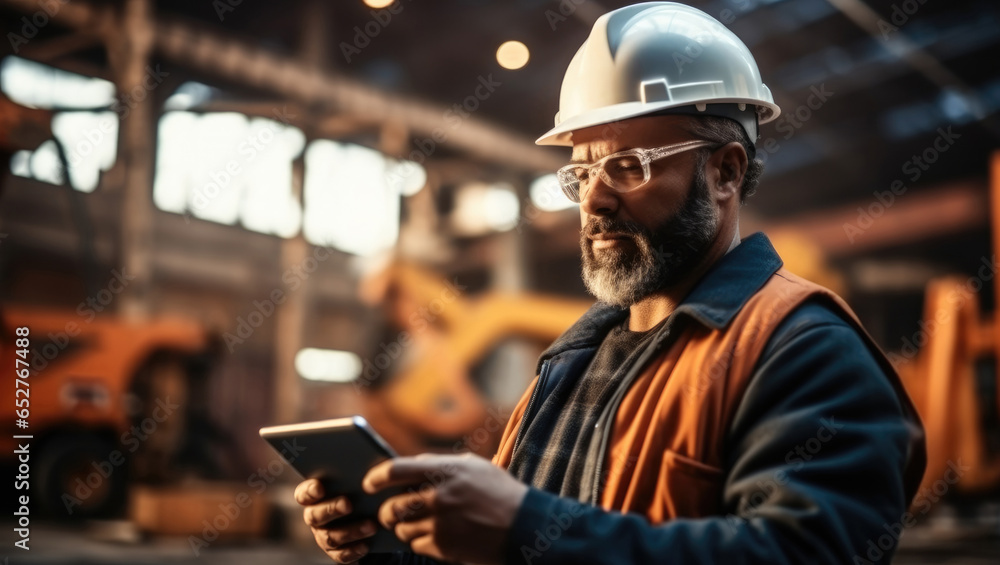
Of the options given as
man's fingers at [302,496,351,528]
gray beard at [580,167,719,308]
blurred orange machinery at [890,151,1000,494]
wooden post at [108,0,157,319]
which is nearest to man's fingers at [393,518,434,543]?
man's fingers at [302,496,351,528]

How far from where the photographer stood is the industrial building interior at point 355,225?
307 inches

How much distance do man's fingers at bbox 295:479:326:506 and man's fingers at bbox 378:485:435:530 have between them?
0.26 metres

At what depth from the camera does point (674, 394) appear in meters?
1.40

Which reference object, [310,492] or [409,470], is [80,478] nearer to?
[310,492]

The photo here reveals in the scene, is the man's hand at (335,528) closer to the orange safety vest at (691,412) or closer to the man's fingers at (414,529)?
the man's fingers at (414,529)

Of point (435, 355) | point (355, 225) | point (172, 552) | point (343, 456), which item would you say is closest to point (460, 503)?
point (343, 456)

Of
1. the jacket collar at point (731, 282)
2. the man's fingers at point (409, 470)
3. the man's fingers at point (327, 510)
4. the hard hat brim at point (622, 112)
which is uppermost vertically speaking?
the hard hat brim at point (622, 112)

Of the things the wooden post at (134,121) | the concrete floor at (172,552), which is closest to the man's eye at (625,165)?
the concrete floor at (172,552)

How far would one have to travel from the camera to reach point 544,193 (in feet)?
43.8

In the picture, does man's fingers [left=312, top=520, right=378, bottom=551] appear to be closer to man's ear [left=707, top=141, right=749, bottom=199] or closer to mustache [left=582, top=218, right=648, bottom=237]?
mustache [left=582, top=218, right=648, bottom=237]

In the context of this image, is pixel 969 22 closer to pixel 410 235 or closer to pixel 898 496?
pixel 410 235

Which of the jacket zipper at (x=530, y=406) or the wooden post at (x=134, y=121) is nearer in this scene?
the jacket zipper at (x=530, y=406)

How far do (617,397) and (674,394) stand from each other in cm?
14

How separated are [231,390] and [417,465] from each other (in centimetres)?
1266
